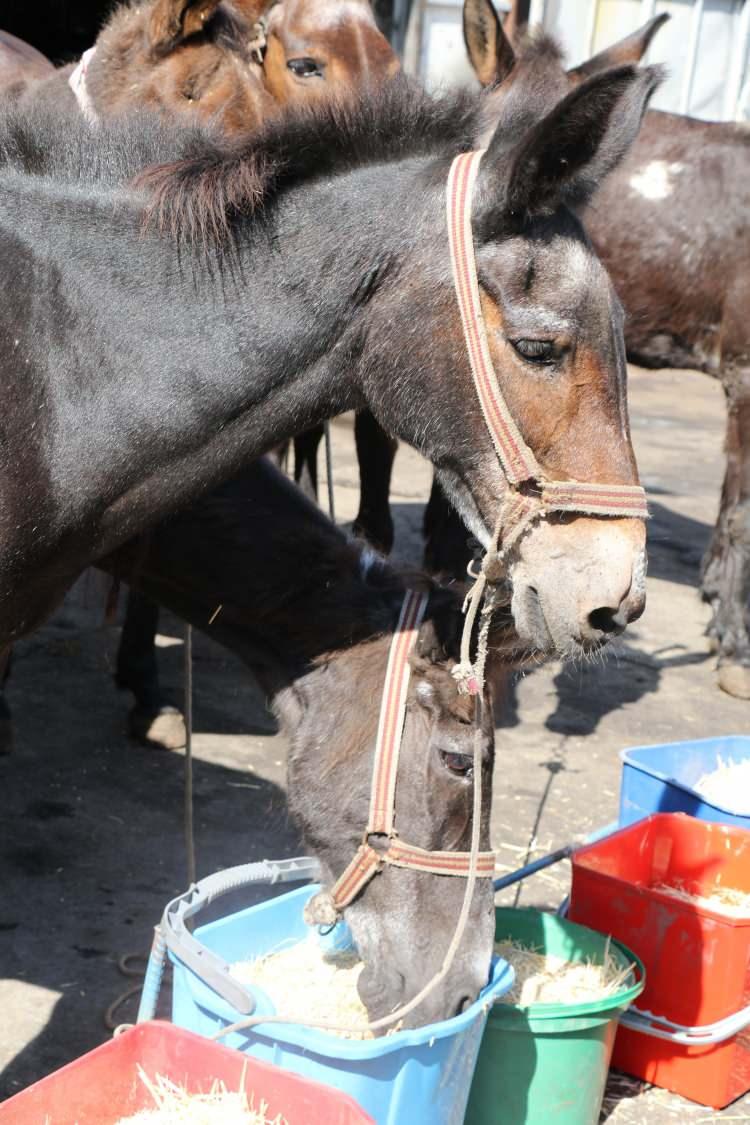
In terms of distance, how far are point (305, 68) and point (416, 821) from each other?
337 cm

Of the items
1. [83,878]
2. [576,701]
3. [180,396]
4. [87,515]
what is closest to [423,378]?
[180,396]

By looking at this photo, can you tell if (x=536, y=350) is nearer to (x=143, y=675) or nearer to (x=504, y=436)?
(x=504, y=436)

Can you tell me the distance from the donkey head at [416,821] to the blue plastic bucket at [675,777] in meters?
1.08

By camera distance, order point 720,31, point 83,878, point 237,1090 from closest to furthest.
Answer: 1. point 237,1090
2. point 83,878
3. point 720,31

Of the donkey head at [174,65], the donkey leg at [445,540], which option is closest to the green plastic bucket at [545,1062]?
the donkey leg at [445,540]

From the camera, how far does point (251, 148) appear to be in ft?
8.07

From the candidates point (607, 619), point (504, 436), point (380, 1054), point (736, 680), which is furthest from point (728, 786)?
point (736, 680)

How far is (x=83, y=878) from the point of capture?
13.4ft

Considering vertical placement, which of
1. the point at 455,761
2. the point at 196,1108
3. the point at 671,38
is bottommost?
the point at 196,1108

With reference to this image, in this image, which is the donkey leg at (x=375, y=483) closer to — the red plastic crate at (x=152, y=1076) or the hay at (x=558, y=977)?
the hay at (x=558, y=977)

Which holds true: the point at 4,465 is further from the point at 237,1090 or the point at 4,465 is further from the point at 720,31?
the point at 720,31

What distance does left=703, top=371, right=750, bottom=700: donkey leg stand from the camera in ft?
20.8

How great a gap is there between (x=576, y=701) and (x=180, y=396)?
389 cm

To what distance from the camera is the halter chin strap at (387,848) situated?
270 cm
